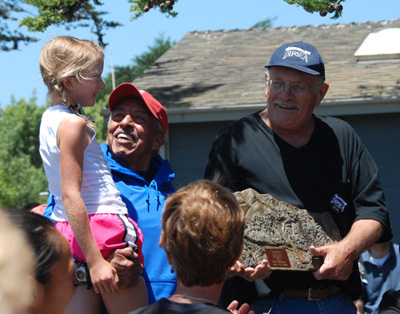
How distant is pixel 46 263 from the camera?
198cm

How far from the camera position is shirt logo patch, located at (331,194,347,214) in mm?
3396

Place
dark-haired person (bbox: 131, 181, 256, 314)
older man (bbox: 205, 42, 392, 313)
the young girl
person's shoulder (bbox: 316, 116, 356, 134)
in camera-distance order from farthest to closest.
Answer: person's shoulder (bbox: 316, 116, 356, 134) → older man (bbox: 205, 42, 392, 313) → the young girl → dark-haired person (bbox: 131, 181, 256, 314)

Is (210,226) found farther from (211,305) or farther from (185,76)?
(185,76)

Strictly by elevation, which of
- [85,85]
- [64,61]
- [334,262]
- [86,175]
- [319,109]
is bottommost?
[319,109]

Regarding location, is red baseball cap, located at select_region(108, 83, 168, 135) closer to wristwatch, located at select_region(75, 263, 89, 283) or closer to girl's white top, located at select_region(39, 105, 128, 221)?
girl's white top, located at select_region(39, 105, 128, 221)

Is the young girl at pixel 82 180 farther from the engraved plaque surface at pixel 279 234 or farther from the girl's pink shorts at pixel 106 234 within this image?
the engraved plaque surface at pixel 279 234

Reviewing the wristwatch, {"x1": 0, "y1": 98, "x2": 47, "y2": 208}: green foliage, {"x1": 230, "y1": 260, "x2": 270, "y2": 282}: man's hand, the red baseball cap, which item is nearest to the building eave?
the red baseball cap

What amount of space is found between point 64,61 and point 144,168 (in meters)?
0.85

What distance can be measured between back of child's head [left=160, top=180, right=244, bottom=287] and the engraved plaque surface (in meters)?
0.64

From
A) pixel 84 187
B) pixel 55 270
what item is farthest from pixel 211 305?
pixel 84 187

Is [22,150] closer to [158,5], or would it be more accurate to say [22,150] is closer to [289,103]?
[158,5]

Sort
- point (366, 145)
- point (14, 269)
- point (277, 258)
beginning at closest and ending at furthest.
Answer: point (14, 269) → point (277, 258) → point (366, 145)

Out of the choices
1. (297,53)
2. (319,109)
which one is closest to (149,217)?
(297,53)

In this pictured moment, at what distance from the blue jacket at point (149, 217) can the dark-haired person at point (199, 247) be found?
929mm
